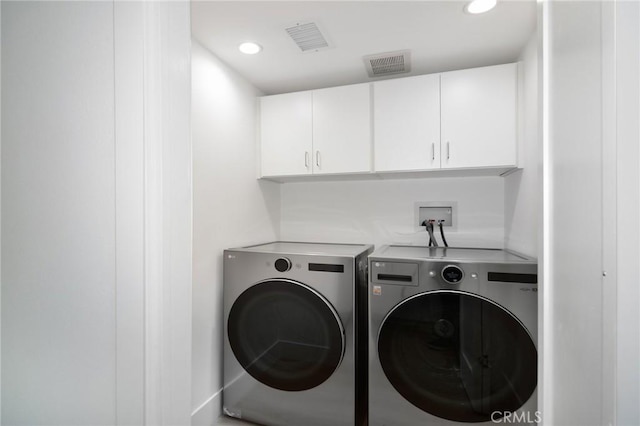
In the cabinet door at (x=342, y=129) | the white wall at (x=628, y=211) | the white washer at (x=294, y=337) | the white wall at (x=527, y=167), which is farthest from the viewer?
the cabinet door at (x=342, y=129)

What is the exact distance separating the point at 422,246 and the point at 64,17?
2.05 m

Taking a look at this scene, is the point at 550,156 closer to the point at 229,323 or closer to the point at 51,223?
the point at 51,223

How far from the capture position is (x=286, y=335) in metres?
1.66

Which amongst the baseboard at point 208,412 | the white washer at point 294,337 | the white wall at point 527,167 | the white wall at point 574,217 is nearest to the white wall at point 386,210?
the white wall at point 527,167

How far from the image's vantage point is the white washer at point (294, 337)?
5.18ft

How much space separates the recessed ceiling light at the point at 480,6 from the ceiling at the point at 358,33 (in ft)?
0.09

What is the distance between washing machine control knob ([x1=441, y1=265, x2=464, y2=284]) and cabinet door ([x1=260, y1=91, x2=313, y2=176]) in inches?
41.7

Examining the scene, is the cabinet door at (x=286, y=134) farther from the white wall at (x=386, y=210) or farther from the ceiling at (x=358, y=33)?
the white wall at (x=386, y=210)

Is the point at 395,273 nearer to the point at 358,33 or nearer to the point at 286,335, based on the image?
the point at 286,335

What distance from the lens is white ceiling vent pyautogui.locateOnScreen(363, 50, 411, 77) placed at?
176cm

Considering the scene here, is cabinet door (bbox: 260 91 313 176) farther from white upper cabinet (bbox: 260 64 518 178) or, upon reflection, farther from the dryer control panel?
the dryer control panel

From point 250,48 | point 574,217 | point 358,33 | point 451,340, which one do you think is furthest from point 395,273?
point 250,48

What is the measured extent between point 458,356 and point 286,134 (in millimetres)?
1644

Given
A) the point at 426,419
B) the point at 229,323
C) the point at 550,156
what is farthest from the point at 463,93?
the point at 229,323
